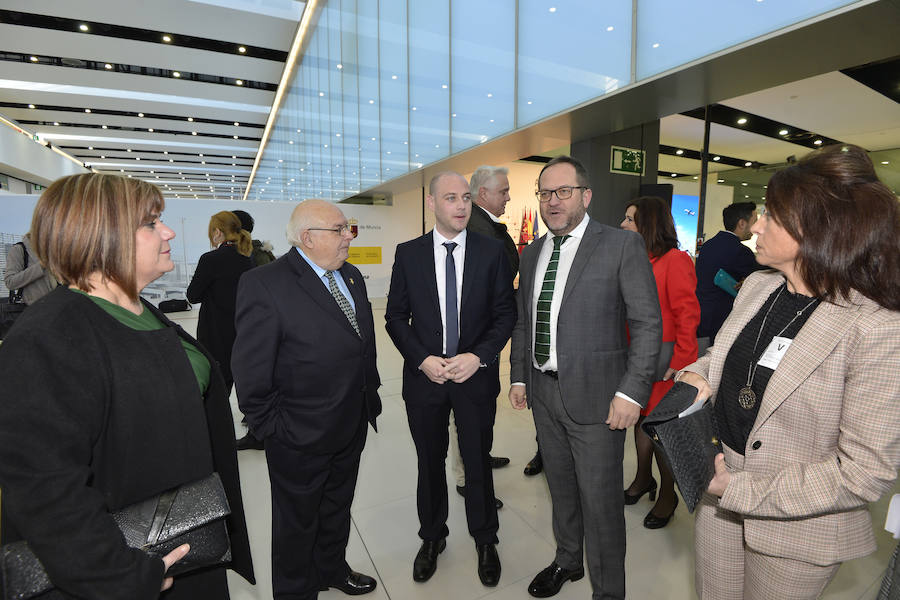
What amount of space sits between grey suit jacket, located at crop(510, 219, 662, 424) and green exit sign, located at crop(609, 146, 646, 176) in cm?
338

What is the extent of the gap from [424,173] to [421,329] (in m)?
5.79

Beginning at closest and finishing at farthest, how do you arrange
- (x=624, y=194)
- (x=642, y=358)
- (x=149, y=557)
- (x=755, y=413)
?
A: (x=149, y=557) → (x=755, y=413) → (x=642, y=358) → (x=624, y=194)

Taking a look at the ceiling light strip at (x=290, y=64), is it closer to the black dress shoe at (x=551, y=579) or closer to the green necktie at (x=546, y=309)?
the green necktie at (x=546, y=309)

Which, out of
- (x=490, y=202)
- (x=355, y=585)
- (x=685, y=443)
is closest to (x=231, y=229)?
(x=490, y=202)

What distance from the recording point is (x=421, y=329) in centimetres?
197


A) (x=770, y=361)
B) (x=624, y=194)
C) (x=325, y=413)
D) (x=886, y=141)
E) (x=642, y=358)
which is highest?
(x=886, y=141)

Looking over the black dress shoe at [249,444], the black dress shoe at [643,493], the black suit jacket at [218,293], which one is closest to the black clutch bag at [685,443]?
the black dress shoe at [643,493]

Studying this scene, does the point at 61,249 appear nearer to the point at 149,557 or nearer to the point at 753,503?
the point at 149,557

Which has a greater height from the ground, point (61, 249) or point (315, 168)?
point (315, 168)

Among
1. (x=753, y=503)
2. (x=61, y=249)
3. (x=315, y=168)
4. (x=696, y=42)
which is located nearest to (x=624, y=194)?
(x=696, y=42)

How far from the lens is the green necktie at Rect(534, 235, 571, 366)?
5.77ft

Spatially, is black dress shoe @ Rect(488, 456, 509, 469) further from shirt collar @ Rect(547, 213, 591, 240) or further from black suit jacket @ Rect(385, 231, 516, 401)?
shirt collar @ Rect(547, 213, 591, 240)

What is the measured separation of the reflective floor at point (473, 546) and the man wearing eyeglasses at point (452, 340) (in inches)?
4.3

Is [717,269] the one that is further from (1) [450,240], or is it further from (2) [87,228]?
(2) [87,228]
